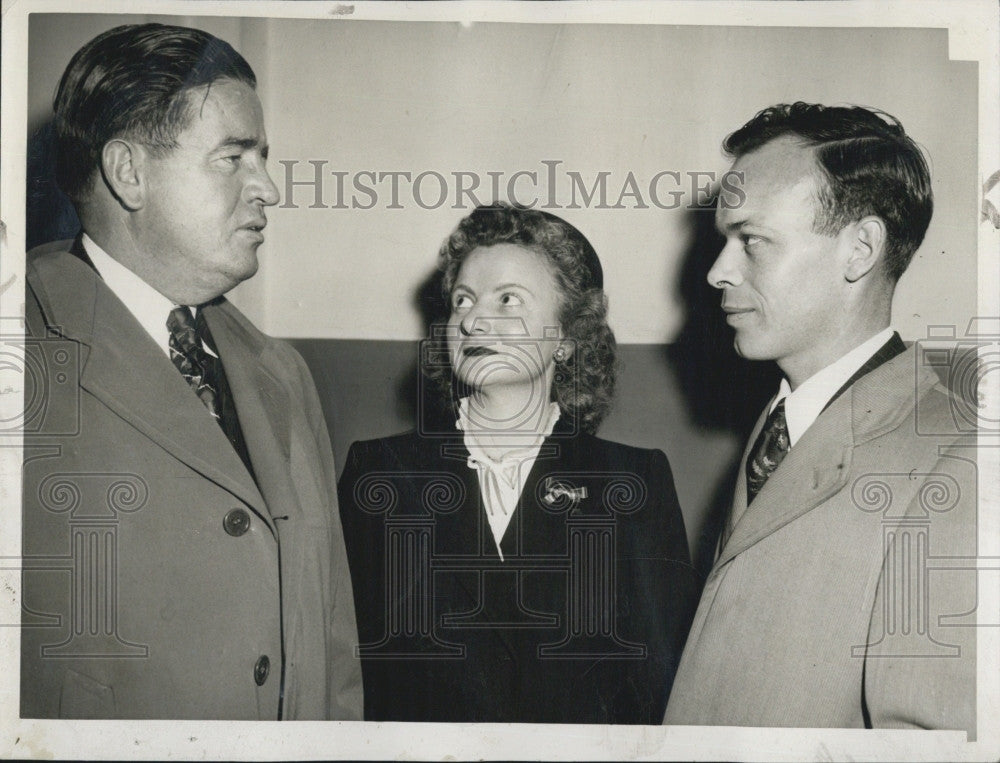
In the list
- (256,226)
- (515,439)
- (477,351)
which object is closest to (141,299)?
(256,226)

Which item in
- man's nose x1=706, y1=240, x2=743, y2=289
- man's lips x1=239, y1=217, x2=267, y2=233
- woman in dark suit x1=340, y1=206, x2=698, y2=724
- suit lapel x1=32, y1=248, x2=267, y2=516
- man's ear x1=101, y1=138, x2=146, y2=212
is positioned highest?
man's ear x1=101, y1=138, x2=146, y2=212

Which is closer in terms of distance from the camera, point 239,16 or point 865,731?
point 865,731

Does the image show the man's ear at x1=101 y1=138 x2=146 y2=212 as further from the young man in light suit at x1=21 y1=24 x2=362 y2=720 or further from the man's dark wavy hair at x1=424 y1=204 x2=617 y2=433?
the man's dark wavy hair at x1=424 y1=204 x2=617 y2=433

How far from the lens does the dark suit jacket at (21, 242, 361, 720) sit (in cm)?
163

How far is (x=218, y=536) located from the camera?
1624mm

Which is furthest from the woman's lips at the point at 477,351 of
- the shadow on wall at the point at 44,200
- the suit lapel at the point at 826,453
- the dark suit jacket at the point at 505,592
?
the shadow on wall at the point at 44,200

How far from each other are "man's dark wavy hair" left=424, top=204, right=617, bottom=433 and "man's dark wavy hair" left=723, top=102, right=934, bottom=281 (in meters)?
0.35

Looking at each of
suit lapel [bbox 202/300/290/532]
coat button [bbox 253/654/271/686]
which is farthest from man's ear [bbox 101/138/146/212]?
coat button [bbox 253/654/271/686]

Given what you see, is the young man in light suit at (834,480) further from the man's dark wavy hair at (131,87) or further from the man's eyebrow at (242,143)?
the man's dark wavy hair at (131,87)

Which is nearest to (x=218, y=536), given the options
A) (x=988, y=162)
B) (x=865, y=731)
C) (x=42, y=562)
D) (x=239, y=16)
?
(x=42, y=562)

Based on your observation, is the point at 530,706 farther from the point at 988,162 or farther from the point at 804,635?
the point at 988,162

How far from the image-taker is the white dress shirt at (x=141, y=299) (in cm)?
164

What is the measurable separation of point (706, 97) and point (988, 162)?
1.79 ft

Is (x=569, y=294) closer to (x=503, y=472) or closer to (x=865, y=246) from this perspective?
(x=503, y=472)
